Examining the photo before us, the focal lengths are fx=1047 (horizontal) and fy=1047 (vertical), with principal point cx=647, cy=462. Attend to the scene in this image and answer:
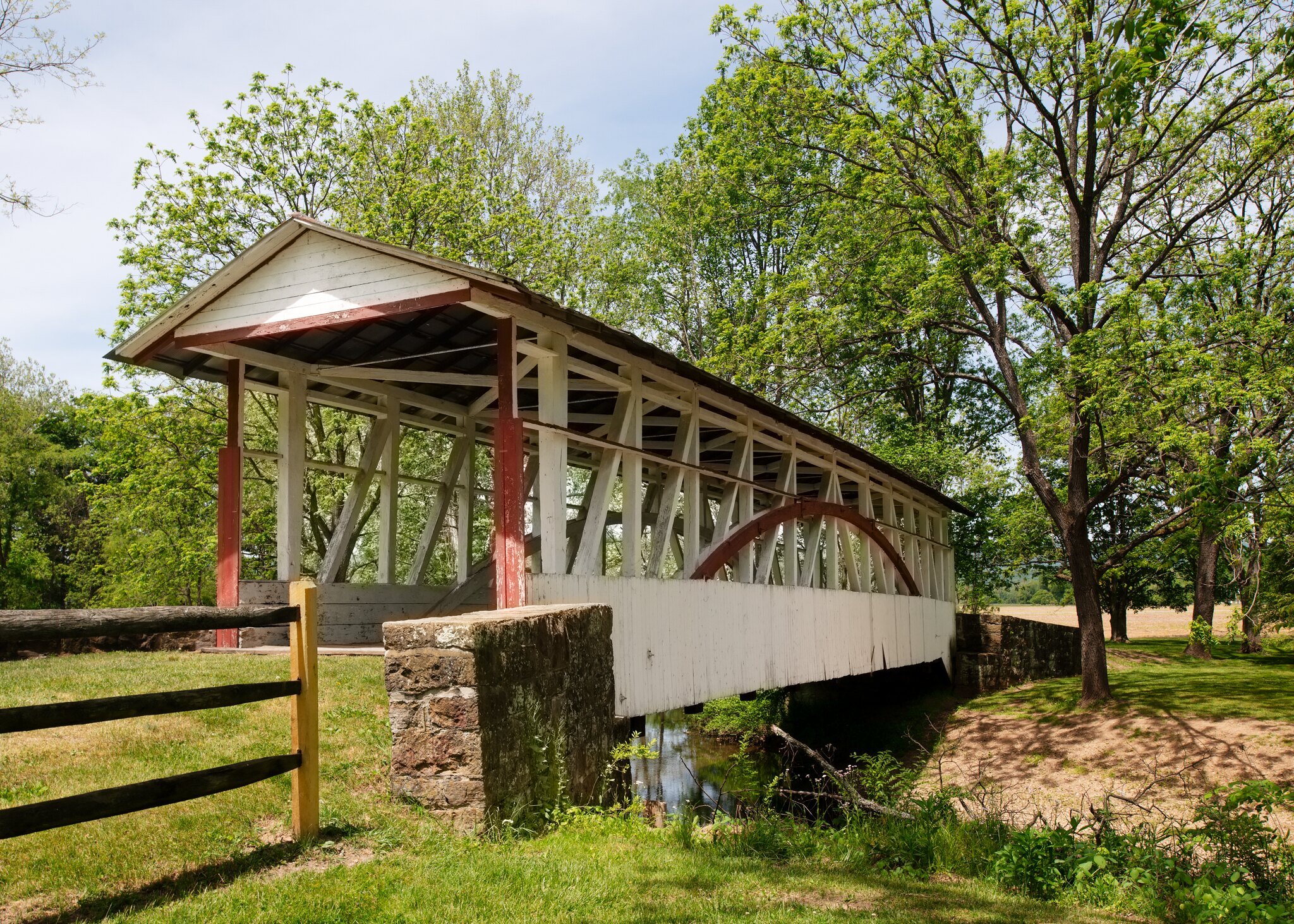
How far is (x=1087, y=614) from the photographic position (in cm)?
1645

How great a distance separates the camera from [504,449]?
8.17 meters

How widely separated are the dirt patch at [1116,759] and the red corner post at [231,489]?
7.99 m

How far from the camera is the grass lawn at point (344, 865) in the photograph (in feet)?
13.5

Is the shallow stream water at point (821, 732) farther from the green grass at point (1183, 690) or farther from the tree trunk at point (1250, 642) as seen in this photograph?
the tree trunk at point (1250, 642)

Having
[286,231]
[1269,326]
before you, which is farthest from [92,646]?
[1269,326]

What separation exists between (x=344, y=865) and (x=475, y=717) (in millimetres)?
931

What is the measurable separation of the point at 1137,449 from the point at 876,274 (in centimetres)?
513

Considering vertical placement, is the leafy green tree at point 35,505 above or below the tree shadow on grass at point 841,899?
above

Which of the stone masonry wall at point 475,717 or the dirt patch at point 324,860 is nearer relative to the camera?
the dirt patch at point 324,860

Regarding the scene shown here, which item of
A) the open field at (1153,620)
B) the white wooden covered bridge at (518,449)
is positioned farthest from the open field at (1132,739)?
the open field at (1153,620)

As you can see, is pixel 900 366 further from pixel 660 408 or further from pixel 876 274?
pixel 660 408

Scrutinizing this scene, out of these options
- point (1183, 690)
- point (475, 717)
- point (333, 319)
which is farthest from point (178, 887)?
point (1183, 690)

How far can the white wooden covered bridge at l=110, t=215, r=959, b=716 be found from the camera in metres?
8.42

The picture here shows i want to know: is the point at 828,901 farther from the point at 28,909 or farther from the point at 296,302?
the point at 296,302
